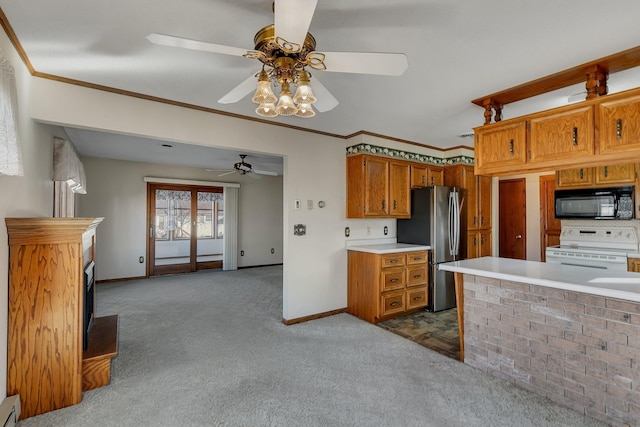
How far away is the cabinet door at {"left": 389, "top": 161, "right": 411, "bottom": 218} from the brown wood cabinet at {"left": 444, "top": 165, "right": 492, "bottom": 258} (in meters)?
0.93

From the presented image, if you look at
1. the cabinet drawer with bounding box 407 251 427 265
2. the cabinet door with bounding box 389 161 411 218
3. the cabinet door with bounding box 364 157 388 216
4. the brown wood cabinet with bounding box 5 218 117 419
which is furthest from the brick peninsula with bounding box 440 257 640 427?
the brown wood cabinet with bounding box 5 218 117 419

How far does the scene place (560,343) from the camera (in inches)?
82.2

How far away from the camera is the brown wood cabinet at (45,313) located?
75.6 inches

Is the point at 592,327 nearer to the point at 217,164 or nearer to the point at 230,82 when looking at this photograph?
the point at 230,82

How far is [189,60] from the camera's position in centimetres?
206

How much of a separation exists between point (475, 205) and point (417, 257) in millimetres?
1504

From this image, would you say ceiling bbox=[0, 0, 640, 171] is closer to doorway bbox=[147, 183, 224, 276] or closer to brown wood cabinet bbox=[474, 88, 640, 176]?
A: brown wood cabinet bbox=[474, 88, 640, 176]

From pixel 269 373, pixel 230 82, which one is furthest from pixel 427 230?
pixel 230 82

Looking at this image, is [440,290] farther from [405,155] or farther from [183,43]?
[183,43]

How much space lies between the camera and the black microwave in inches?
141

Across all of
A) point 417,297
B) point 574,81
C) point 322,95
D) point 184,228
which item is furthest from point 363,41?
point 184,228

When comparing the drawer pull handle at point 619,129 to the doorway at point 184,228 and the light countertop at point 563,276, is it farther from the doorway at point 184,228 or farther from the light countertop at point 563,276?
the doorway at point 184,228

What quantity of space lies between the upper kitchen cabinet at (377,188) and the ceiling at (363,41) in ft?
3.74

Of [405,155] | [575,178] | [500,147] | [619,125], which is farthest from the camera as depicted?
[405,155]
